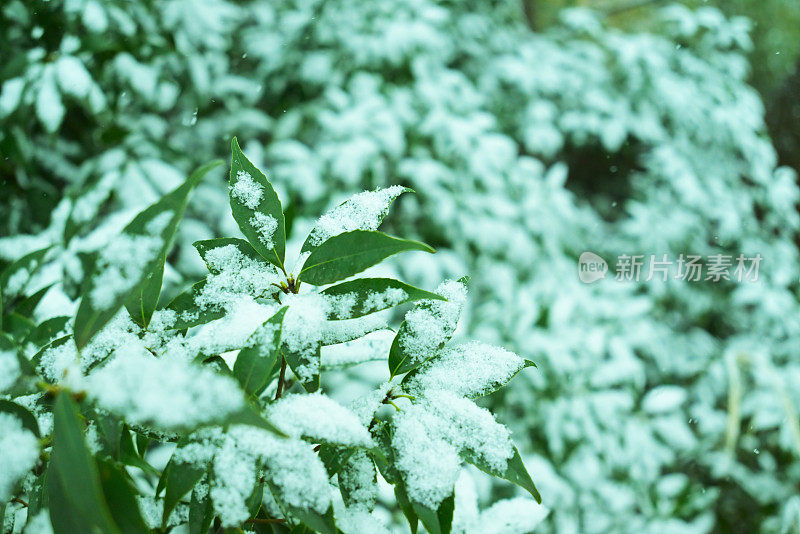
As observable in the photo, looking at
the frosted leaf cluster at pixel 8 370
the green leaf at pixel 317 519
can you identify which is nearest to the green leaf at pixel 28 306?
the frosted leaf cluster at pixel 8 370

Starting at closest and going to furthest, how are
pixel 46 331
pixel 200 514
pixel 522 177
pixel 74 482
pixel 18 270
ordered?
pixel 74 482, pixel 200 514, pixel 46 331, pixel 18 270, pixel 522 177

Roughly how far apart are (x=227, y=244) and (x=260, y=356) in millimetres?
104

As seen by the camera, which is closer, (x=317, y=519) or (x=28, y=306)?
(x=317, y=519)

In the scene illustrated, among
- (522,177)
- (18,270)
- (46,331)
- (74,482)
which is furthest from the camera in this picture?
(522,177)

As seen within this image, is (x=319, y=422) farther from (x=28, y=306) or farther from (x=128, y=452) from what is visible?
(x=28, y=306)

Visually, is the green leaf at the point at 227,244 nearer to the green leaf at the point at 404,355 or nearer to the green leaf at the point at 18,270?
the green leaf at the point at 404,355

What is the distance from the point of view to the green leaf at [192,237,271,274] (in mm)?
373

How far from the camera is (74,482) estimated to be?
24cm

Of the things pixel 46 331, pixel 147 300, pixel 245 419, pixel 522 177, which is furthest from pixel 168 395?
pixel 522 177

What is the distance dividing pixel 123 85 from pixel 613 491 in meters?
1.46

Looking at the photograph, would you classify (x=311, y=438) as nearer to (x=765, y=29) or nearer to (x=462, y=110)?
(x=462, y=110)

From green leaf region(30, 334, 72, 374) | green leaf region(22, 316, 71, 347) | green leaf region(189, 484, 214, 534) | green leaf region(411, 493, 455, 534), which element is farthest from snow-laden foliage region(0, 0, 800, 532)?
green leaf region(411, 493, 455, 534)

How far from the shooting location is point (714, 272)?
6.91ft

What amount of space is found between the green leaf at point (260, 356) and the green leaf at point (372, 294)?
49 mm
